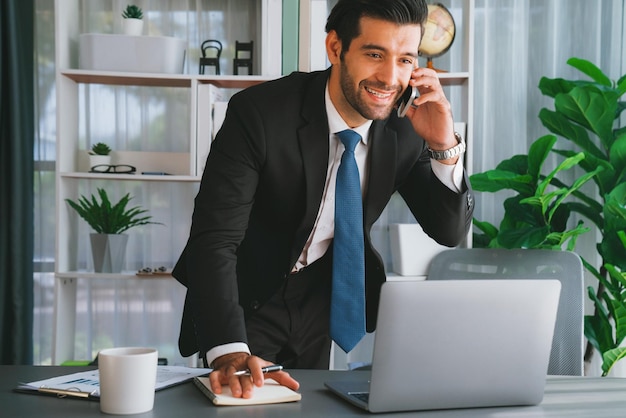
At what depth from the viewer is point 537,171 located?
2.89 meters

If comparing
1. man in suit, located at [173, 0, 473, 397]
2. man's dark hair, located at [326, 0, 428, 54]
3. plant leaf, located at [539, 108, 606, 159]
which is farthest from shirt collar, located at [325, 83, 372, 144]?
plant leaf, located at [539, 108, 606, 159]

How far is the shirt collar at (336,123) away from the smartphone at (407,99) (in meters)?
0.17

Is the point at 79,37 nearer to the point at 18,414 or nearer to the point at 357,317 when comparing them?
the point at 357,317

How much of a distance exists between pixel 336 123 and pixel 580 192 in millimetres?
1827

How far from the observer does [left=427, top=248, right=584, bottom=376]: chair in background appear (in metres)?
2.01

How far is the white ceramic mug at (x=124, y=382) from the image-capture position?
3.64 feet

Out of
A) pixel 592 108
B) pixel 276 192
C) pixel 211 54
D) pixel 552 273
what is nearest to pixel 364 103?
pixel 276 192

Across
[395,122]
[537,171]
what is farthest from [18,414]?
[537,171]

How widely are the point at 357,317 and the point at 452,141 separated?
480mm

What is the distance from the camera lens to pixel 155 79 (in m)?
3.17

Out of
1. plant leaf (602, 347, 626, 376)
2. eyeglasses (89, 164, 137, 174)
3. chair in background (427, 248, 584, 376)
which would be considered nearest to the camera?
chair in background (427, 248, 584, 376)

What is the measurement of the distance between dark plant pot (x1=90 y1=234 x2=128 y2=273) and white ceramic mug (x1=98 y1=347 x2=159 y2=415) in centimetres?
207

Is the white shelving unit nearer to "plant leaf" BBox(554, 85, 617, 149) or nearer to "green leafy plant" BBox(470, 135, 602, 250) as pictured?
"green leafy plant" BBox(470, 135, 602, 250)

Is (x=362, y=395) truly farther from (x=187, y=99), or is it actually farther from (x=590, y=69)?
(x=187, y=99)
